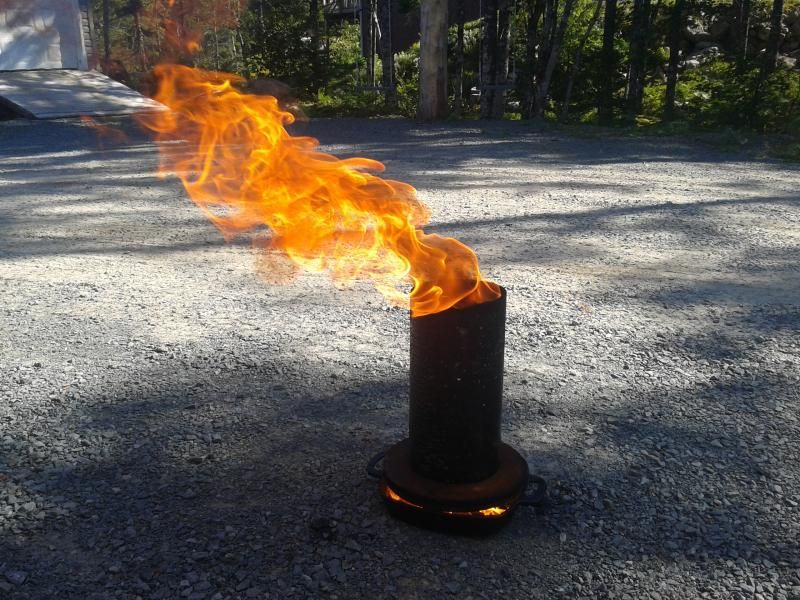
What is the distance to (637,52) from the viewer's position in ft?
49.9

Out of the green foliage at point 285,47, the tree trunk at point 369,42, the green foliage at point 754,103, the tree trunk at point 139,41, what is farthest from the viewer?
the tree trunk at point 139,41

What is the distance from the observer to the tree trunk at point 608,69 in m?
15.1

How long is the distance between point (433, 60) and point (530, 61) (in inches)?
115

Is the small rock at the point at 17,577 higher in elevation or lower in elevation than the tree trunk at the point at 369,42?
lower

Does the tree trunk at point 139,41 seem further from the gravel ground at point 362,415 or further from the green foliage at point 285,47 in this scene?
the gravel ground at point 362,415

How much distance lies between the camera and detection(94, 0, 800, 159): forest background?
44.8 ft

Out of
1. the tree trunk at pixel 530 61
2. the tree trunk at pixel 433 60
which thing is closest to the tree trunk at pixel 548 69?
the tree trunk at pixel 530 61

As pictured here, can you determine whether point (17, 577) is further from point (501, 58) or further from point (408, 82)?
point (408, 82)

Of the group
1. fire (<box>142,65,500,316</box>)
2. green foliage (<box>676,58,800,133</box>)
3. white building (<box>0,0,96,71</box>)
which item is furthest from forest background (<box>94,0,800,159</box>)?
fire (<box>142,65,500,316</box>)

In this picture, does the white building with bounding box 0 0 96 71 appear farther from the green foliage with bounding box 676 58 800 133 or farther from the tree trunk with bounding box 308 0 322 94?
the green foliage with bounding box 676 58 800 133

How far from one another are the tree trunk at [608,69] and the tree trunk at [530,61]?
229 centimetres

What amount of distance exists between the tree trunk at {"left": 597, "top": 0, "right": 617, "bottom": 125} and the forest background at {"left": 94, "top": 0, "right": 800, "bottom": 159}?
23 mm

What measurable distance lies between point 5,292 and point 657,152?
9852 millimetres

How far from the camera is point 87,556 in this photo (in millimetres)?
2508
